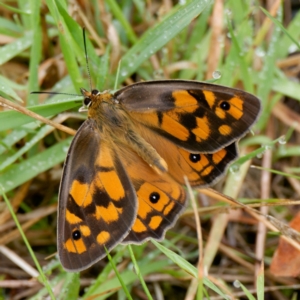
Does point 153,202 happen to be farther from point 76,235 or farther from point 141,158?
point 76,235

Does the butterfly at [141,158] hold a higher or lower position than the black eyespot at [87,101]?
lower

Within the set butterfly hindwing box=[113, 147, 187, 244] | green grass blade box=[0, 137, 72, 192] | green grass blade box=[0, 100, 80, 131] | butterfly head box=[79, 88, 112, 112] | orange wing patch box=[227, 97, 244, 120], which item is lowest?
butterfly hindwing box=[113, 147, 187, 244]

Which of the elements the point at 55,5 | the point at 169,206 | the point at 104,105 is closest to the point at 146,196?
the point at 169,206

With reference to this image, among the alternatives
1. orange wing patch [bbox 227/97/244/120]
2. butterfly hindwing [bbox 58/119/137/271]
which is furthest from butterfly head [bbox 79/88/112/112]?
orange wing patch [bbox 227/97/244/120]

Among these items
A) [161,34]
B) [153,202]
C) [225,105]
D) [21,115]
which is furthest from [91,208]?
[161,34]

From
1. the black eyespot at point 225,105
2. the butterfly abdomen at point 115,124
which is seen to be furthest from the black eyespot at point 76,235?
the black eyespot at point 225,105

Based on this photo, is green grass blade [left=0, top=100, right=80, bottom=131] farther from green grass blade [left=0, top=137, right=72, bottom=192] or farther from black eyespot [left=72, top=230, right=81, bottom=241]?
black eyespot [left=72, top=230, right=81, bottom=241]

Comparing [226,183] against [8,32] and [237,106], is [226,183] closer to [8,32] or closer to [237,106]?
[237,106]

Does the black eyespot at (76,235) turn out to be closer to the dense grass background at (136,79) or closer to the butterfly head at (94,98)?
the dense grass background at (136,79)
